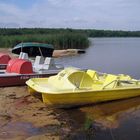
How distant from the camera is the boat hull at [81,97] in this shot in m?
10.6

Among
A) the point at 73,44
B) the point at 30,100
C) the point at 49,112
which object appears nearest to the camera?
the point at 49,112

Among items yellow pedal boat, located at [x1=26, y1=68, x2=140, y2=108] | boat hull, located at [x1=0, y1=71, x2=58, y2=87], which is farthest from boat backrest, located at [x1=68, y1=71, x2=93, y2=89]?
boat hull, located at [x1=0, y1=71, x2=58, y2=87]

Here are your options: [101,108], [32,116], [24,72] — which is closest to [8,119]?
[32,116]

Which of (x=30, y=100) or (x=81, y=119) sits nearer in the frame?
(x=81, y=119)

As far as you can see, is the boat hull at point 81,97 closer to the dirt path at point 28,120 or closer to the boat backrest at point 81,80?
the dirt path at point 28,120

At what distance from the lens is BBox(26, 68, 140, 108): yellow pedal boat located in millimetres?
10641

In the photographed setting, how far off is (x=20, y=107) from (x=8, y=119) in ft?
4.47

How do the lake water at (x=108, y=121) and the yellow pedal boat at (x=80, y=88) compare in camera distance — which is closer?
the lake water at (x=108, y=121)

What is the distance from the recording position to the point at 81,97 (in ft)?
35.7

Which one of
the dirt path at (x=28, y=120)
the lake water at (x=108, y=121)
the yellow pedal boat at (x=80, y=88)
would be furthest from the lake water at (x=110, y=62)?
the dirt path at (x=28, y=120)

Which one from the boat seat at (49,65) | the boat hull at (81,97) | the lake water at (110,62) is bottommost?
the lake water at (110,62)

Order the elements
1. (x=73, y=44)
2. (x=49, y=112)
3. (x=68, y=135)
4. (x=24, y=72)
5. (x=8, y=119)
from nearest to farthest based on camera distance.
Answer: (x=68, y=135), (x=8, y=119), (x=49, y=112), (x=24, y=72), (x=73, y=44)

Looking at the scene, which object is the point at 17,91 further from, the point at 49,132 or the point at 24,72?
the point at 49,132

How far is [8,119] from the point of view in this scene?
9781 mm
